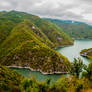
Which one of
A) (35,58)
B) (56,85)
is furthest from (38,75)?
(56,85)

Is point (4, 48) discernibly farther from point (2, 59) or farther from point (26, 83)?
point (26, 83)

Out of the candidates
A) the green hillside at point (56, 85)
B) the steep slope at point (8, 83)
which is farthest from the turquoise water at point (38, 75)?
the green hillside at point (56, 85)

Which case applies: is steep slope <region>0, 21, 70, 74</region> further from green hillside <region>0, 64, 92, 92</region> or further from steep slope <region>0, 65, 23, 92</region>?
green hillside <region>0, 64, 92, 92</region>

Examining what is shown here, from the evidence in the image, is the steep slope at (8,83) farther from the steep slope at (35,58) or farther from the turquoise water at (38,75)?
the steep slope at (35,58)

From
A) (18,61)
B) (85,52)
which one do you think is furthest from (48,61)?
(85,52)

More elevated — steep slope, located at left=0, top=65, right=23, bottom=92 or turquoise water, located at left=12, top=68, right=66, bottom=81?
steep slope, located at left=0, top=65, right=23, bottom=92

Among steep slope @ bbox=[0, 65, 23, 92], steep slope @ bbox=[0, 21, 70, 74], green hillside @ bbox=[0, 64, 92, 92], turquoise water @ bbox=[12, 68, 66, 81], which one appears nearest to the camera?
green hillside @ bbox=[0, 64, 92, 92]

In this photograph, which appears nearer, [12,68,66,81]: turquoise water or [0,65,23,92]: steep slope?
[0,65,23,92]: steep slope

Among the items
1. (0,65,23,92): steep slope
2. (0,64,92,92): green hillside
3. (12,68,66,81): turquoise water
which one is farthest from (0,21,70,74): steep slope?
(0,64,92,92): green hillside

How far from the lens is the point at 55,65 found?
319 feet

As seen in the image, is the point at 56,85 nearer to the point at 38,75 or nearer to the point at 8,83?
the point at 8,83

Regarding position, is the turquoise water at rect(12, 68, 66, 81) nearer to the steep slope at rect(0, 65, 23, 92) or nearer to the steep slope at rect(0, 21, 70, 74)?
the steep slope at rect(0, 21, 70, 74)

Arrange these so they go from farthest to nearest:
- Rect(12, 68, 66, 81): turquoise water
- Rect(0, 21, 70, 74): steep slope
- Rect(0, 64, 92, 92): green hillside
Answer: Rect(0, 21, 70, 74): steep slope → Rect(12, 68, 66, 81): turquoise water → Rect(0, 64, 92, 92): green hillside

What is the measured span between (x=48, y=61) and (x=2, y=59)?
46.4 meters
